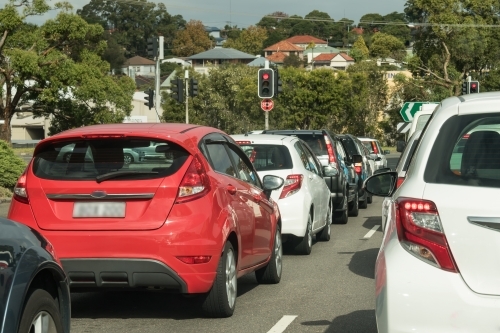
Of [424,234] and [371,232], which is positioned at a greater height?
[424,234]

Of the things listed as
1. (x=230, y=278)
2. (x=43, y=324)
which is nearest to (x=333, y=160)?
(x=230, y=278)

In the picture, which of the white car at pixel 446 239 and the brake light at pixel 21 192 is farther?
the brake light at pixel 21 192

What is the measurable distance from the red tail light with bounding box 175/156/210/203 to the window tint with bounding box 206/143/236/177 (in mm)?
456

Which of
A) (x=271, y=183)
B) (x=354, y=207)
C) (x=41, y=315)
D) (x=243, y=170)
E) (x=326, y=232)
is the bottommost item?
(x=354, y=207)

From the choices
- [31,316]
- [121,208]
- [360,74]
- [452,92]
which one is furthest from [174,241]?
[360,74]

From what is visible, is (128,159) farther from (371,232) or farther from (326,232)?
(371,232)

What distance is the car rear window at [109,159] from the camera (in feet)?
26.2

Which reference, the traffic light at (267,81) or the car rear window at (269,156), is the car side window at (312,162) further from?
the traffic light at (267,81)

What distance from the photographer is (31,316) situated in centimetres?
499

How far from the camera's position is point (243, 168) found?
9648mm

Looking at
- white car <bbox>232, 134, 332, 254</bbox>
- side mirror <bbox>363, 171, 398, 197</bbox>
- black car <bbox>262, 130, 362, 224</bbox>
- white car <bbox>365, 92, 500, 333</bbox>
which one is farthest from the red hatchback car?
black car <bbox>262, 130, 362, 224</bbox>

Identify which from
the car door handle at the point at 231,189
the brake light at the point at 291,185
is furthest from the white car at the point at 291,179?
the car door handle at the point at 231,189

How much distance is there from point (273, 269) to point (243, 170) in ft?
4.12

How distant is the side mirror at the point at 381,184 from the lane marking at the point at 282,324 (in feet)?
4.78
